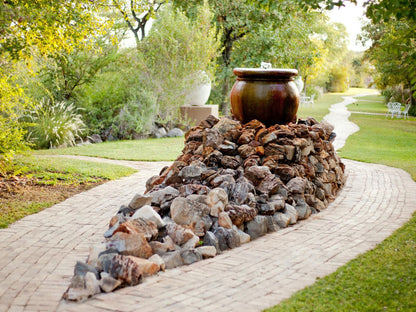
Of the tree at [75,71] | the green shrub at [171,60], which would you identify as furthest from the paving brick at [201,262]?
the green shrub at [171,60]

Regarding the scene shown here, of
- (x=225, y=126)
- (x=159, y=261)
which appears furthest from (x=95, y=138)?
(x=159, y=261)

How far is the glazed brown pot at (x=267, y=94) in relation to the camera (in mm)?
7324

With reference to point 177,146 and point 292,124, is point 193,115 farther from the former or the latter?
point 292,124

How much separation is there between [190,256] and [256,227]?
107cm

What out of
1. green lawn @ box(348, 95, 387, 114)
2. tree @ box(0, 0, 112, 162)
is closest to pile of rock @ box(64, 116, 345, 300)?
tree @ box(0, 0, 112, 162)

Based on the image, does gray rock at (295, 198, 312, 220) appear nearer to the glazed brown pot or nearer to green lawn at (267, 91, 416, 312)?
green lawn at (267, 91, 416, 312)

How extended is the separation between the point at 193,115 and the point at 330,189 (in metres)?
9.39

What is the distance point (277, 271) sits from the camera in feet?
14.4

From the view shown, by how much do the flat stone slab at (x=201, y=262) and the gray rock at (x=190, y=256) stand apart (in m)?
0.08

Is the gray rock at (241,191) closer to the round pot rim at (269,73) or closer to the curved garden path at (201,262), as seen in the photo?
the curved garden path at (201,262)

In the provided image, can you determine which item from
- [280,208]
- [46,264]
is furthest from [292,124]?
[46,264]

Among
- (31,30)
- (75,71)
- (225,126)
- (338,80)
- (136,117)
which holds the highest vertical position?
(338,80)

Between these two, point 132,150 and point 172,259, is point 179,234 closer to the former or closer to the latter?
point 172,259

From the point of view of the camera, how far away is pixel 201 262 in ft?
15.2
